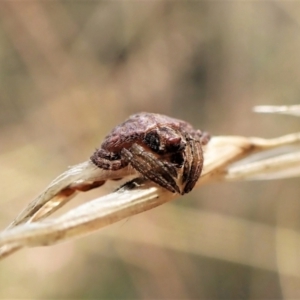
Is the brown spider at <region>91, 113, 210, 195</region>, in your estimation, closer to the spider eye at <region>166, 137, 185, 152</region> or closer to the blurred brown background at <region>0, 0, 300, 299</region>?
the spider eye at <region>166, 137, 185, 152</region>

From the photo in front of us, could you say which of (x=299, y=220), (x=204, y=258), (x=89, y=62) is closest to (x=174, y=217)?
(x=204, y=258)

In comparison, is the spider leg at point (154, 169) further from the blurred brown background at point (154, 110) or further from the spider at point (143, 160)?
the blurred brown background at point (154, 110)

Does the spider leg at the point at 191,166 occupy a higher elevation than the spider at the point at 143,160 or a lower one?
lower

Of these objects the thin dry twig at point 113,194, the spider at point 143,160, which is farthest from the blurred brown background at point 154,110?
the spider at point 143,160

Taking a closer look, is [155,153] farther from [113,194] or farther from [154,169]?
[113,194]

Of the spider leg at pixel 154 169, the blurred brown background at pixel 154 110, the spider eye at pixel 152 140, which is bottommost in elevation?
the blurred brown background at pixel 154 110

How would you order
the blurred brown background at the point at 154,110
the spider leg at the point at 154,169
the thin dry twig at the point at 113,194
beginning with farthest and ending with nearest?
the blurred brown background at the point at 154,110, the spider leg at the point at 154,169, the thin dry twig at the point at 113,194

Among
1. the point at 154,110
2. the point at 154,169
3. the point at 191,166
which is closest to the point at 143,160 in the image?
the point at 154,169

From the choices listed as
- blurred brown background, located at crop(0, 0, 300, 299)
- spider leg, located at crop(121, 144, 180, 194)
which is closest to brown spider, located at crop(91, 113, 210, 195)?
spider leg, located at crop(121, 144, 180, 194)

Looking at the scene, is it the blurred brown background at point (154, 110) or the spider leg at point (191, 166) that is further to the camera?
the blurred brown background at point (154, 110)

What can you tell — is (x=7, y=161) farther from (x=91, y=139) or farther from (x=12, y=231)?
(x=12, y=231)
